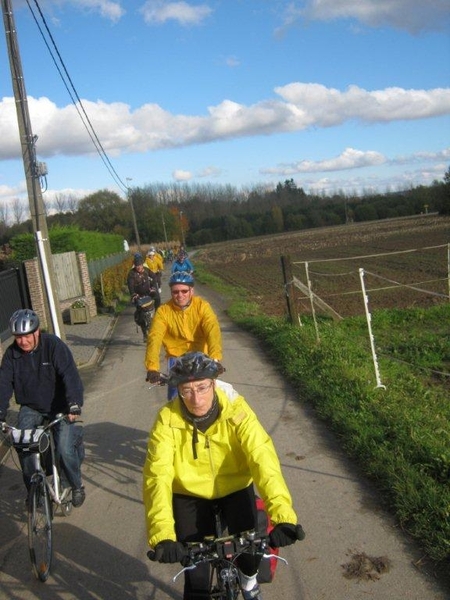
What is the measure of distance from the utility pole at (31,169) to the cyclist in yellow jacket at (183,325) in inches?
233

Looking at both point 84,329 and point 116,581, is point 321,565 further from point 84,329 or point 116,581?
point 84,329

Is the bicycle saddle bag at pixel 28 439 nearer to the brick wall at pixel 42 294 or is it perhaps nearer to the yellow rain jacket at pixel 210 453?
the yellow rain jacket at pixel 210 453

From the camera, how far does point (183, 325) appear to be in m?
6.10

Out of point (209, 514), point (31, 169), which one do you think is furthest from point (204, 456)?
point (31, 169)

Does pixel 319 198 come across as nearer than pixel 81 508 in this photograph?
No

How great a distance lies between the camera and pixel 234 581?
9.85 feet

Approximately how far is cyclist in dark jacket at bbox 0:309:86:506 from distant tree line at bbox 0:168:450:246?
52.0 m

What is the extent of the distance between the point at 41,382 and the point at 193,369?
2.39 metres

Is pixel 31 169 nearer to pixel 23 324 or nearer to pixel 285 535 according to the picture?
pixel 23 324

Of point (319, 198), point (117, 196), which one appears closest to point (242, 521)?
point (117, 196)

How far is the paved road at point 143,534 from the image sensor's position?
4035 millimetres

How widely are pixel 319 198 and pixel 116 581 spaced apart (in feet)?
449

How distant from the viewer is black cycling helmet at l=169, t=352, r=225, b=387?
3.26 meters

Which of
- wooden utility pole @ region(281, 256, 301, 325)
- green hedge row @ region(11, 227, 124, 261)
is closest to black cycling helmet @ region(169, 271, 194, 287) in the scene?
wooden utility pole @ region(281, 256, 301, 325)
